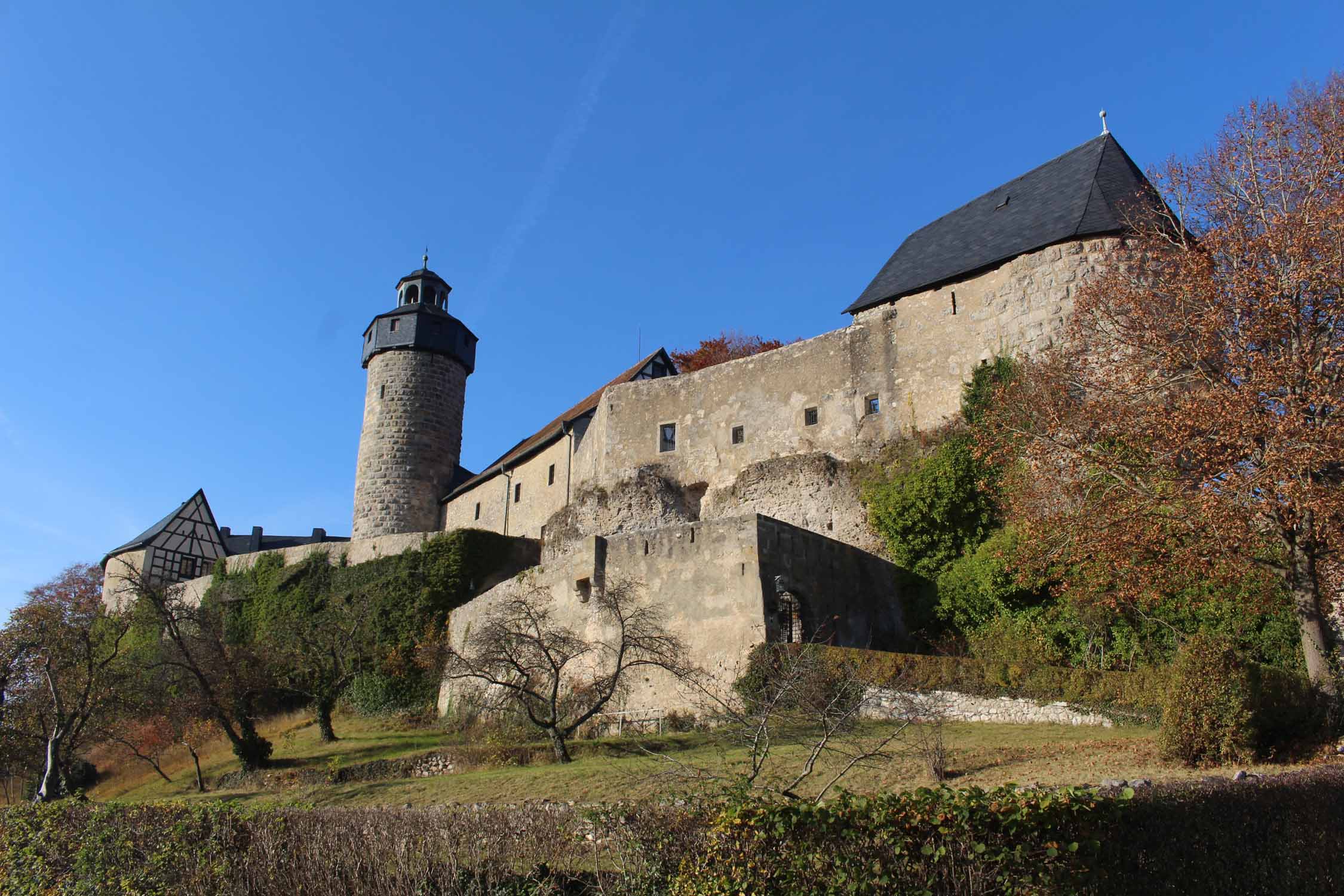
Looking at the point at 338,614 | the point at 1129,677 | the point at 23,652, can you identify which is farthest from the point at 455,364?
the point at 1129,677

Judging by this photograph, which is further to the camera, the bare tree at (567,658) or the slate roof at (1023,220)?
the slate roof at (1023,220)

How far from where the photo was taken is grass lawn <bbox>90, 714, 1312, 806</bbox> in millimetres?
11656

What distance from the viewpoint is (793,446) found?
2753 cm

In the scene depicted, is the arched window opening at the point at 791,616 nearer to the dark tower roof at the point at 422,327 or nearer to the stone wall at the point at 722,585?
the stone wall at the point at 722,585

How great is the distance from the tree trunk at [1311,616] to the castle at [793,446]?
331 inches

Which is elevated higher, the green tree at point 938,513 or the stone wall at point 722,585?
the green tree at point 938,513

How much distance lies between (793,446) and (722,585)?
27.7ft

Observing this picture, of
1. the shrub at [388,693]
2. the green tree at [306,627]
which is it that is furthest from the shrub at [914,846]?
the shrub at [388,693]

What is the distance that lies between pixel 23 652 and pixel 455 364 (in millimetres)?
19781

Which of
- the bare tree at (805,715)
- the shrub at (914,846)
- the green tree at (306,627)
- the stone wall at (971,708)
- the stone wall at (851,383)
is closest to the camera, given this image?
the shrub at (914,846)

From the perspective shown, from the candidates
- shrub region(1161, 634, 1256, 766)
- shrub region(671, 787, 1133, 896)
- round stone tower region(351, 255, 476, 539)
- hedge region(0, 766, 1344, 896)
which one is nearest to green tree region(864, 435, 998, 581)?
shrub region(1161, 634, 1256, 766)

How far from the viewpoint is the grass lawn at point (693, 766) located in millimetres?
11656

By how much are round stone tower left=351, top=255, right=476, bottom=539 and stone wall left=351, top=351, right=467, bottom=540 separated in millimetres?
23

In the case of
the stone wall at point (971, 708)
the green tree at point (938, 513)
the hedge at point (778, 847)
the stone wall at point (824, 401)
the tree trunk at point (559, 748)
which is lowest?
the hedge at point (778, 847)
